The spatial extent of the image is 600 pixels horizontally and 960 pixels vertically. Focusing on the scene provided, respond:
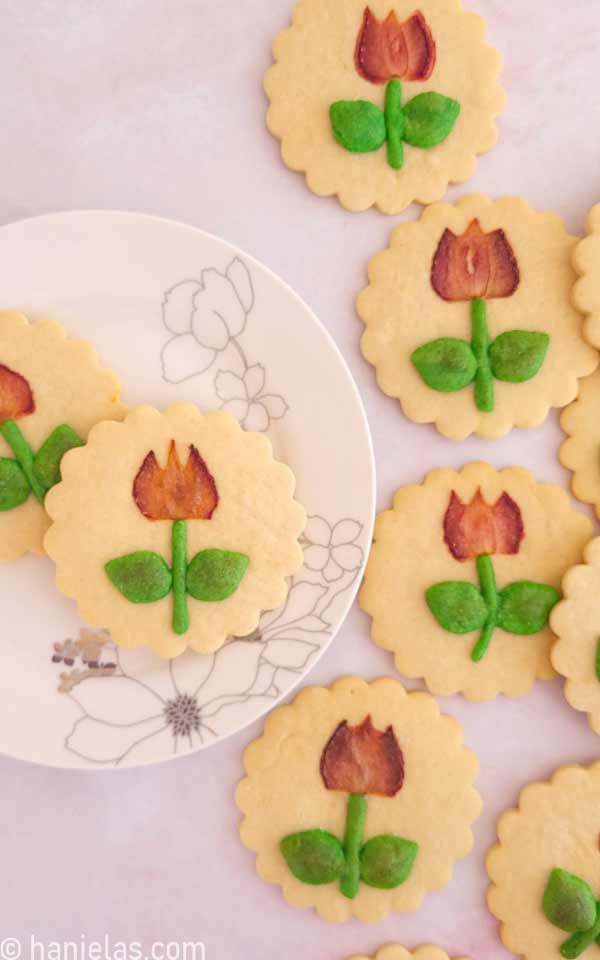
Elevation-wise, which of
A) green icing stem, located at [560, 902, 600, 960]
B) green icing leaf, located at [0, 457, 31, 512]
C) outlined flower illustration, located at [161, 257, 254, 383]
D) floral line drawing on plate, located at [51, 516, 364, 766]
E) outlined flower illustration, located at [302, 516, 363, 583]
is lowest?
green icing stem, located at [560, 902, 600, 960]

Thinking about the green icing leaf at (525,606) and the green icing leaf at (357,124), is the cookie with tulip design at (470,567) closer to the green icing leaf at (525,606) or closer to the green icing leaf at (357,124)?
the green icing leaf at (525,606)

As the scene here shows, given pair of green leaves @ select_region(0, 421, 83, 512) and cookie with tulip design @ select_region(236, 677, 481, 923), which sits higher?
pair of green leaves @ select_region(0, 421, 83, 512)

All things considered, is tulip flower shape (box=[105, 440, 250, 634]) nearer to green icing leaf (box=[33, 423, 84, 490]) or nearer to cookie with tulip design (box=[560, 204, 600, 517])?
green icing leaf (box=[33, 423, 84, 490])

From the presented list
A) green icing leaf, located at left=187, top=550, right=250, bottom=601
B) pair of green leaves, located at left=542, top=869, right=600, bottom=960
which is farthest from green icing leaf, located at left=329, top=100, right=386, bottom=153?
pair of green leaves, located at left=542, top=869, right=600, bottom=960

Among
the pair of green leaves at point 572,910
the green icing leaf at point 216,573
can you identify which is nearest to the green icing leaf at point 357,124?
the green icing leaf at point 216,573

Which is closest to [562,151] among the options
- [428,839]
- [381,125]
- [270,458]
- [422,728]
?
[381,125]

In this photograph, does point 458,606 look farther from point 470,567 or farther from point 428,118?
point 428,118

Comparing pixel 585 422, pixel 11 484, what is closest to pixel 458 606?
pixel 585 422

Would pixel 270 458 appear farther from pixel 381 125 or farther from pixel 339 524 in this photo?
pixel 381 125
